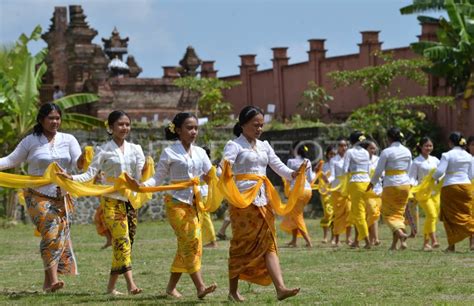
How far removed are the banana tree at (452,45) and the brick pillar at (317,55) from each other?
731 centimetres

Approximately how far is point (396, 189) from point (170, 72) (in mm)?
27206

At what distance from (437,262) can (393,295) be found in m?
4.17

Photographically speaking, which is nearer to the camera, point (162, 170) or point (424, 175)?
point (162, 170)

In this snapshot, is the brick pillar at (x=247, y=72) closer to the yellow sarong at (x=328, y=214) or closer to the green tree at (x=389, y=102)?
the green tree at (x=389, y=102)

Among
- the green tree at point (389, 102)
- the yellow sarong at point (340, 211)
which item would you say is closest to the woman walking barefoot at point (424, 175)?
the yellow sarong at point (340, 211)

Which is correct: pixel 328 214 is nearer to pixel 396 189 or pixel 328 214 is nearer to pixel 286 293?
pixel 396 189

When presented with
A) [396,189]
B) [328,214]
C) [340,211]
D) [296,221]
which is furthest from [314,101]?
[396,189]

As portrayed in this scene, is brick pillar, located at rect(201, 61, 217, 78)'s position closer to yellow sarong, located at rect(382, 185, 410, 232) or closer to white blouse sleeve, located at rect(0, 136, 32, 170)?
yellow sarong, located at rect(382, 185, 410, 232)

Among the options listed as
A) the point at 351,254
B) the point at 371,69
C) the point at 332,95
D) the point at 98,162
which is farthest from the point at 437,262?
the point at 332,95

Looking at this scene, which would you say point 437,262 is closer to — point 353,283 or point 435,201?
point 353,283

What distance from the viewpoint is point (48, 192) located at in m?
11.9

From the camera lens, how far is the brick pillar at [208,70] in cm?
4769

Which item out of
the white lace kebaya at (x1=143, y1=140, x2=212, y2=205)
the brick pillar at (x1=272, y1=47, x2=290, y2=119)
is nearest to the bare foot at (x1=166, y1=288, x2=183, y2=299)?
the white lace kebaya at (x1=143, y1=140, x2=212, y2=205)

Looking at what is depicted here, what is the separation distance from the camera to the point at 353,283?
1263 centimetres
